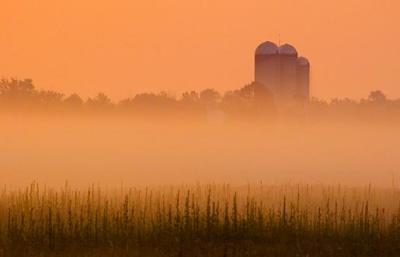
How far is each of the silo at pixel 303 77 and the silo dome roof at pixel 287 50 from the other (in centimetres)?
381

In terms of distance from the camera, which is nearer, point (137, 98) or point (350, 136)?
point (137, 98)

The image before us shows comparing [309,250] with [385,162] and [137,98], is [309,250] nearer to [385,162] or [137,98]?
[385,162]

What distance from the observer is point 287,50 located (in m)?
142

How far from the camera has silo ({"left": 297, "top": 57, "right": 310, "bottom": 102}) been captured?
5723 inches

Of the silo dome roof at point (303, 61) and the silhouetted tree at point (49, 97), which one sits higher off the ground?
the silo dome roof at point (303, 61)

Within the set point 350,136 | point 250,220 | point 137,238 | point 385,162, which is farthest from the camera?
point 350,136

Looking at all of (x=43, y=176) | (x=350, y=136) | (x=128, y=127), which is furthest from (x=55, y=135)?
(x=350, y=136)

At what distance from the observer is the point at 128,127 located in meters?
124

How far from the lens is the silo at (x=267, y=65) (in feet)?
457

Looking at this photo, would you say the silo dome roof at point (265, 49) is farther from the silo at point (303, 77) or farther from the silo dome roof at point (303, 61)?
the silo dome roof at point (303, 61)

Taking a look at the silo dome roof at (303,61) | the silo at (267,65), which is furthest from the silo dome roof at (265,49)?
the silo dome roof at (303,61)

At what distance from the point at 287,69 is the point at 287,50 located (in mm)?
3405

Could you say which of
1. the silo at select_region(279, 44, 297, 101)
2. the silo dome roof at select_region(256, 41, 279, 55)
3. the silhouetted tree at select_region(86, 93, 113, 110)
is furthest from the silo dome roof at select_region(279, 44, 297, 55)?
the silhouetted tree at select_region(86, 93, 113, 110)

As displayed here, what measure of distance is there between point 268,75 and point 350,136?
21414mm
